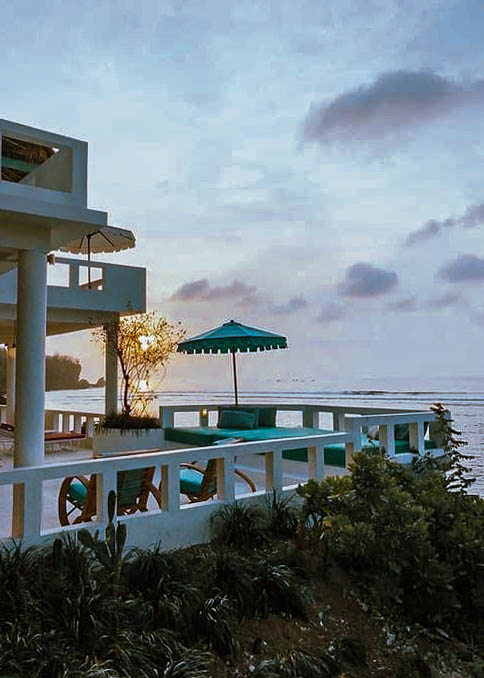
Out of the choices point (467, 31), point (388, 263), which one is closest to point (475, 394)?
point (388, 263)

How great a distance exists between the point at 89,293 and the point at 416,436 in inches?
264

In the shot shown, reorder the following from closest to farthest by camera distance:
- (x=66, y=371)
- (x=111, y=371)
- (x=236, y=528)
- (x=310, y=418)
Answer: (x=236, y=528), (x=310, y=418), (x=111, y=371), (x=66, y=371)

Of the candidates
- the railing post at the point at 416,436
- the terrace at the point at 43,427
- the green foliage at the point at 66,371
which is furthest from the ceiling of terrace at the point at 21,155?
the green foliage at the point at 66,371

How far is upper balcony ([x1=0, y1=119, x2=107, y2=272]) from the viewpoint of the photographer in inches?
179

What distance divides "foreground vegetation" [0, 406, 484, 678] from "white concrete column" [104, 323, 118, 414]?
646 centimetres

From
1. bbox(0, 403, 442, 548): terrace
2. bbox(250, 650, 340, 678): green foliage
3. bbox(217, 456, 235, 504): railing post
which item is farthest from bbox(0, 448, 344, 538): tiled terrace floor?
bbox(250, 650, 340, 678): green foliage

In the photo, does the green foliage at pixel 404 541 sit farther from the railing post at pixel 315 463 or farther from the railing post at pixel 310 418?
the railing post at pixel 310 418

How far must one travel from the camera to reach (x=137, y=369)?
10.8 meters

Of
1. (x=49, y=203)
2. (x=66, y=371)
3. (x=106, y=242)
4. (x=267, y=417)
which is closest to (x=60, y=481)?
(x=267, y=417)

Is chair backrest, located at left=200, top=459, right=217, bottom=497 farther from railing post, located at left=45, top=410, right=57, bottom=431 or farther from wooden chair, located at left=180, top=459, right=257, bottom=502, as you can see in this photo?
railing post, located at left=45, top=410, right=57, bottom=431

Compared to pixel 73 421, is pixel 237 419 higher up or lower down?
higher up

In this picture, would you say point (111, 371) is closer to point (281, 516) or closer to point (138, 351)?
point (138, 351)

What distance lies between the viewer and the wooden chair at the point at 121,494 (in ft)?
15.9

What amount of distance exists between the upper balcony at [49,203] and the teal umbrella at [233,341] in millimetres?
4900
